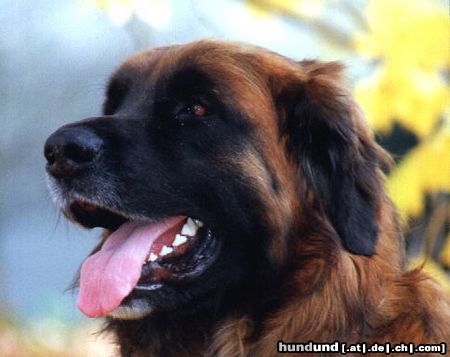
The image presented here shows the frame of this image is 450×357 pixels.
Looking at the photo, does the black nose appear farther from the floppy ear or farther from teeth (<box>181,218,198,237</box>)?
the floppy ear

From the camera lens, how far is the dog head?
2338 mm

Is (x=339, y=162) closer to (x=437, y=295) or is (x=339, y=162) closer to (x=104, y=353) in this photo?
(x=437, y=295)

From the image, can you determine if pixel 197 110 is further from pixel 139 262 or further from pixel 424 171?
pixel 424 171

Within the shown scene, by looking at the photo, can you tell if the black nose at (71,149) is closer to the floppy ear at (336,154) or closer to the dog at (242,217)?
the dog at (242,217)

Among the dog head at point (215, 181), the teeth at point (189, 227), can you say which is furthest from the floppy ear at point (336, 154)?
the teeth at point (189, 227)

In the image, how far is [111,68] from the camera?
378 centimetres

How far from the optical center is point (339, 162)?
2371 millimetres

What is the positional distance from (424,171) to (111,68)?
165 centimetres

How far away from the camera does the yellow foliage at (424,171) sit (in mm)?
3730

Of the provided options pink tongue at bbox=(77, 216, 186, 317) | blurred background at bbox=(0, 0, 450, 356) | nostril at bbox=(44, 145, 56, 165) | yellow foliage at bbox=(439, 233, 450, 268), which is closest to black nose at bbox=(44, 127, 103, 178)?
nostril at bbox=(44, 145, 56, 165)

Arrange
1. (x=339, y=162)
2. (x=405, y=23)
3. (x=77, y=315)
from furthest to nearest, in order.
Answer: (x=77, y=315), (x=405, y=23), (x=339, y=162)

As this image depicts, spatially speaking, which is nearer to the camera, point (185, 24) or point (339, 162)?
point (339, 162)

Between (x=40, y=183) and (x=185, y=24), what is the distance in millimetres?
1145

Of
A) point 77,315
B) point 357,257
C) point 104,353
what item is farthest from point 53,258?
point 357,257
